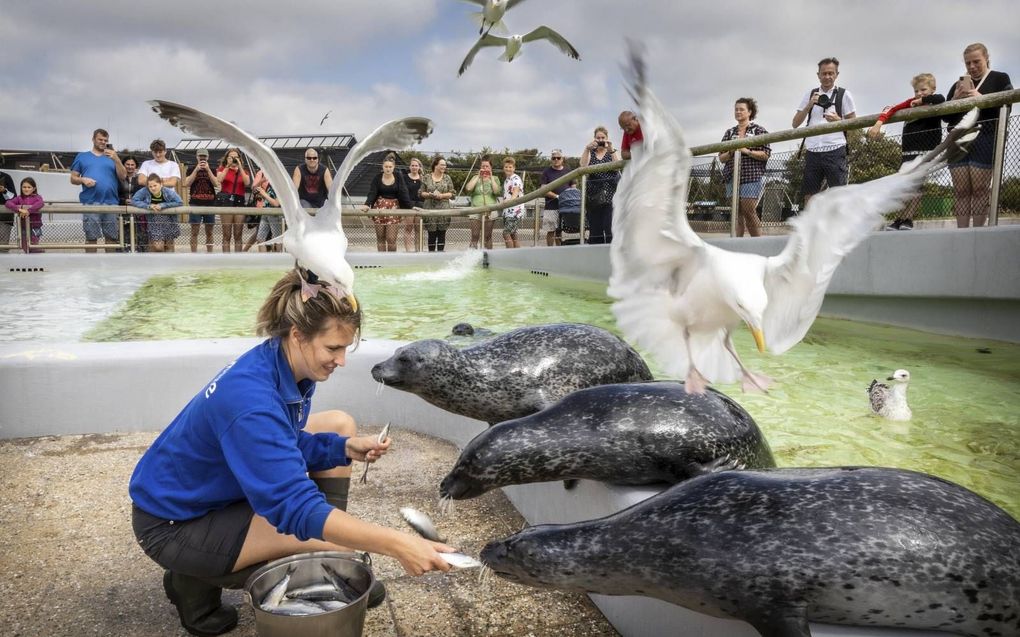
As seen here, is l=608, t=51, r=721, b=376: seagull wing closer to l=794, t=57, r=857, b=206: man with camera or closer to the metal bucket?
the metal bucket

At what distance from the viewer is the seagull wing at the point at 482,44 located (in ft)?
44.2

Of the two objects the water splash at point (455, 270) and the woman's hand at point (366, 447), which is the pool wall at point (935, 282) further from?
the water splash at point (455, 270)

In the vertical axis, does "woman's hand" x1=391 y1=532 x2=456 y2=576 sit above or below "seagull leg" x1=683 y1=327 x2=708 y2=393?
below

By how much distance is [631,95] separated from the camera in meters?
2.37

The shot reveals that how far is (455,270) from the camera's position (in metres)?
14.0

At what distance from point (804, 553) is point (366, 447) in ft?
5.11

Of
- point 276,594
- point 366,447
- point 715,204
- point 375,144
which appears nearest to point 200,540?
point 276,594

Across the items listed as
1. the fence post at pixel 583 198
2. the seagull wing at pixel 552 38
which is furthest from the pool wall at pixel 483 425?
the seagull wing at pixel 552 38

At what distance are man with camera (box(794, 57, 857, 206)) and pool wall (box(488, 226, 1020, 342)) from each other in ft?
2.45

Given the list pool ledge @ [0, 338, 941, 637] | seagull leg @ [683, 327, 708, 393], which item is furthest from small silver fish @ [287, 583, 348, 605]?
pool ledge @ [0, 338, 941, 637]

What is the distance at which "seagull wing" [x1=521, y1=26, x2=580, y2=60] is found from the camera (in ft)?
43.8

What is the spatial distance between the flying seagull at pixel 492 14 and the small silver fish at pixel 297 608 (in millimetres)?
11296

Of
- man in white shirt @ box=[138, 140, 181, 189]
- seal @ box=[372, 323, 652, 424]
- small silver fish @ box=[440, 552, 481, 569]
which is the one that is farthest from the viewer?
man in white shirt @ box=[138, 140, 181, 189]

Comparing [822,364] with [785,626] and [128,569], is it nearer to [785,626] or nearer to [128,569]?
[785,626]
